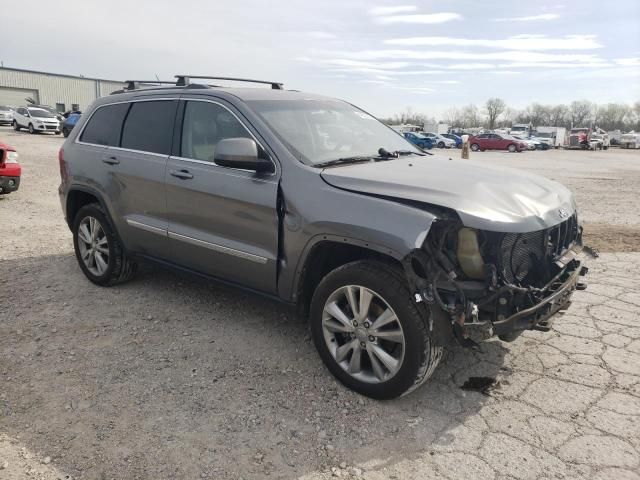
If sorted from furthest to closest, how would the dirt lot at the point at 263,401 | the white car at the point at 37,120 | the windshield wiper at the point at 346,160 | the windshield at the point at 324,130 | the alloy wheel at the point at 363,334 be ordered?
the white car at the point at 37,120 < the windshield at the point at 324,130 < the windshield wiper at the point at 346,160 < the alloy wheel at the point at 363,334 < the dirt lot at the point at 263,401

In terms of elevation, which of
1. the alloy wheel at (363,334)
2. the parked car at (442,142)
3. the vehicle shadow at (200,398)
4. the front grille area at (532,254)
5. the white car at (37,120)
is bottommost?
the vehicle shadow at (200,398)

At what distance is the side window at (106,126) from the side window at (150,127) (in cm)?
12

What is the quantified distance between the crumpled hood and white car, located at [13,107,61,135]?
1315 inches

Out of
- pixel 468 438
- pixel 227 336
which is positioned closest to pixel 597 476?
pixel 468 438

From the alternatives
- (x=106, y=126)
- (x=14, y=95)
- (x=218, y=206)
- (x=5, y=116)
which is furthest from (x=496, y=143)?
(x=14, y=95)

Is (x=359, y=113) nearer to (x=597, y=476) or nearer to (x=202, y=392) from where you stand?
(x=202, y=392)

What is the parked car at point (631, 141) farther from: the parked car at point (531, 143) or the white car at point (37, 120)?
the white car at point (37, 120)

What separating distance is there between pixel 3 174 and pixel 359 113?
714 centimetres

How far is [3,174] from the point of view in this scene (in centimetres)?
873

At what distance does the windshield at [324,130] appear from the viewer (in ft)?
11.9

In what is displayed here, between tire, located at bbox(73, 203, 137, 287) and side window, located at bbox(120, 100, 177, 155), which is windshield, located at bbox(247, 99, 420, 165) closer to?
side window, located at bbox(120, 100, 177, 155)

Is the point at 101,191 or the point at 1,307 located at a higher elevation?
the point at 101,191

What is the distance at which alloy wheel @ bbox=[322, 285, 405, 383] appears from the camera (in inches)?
119

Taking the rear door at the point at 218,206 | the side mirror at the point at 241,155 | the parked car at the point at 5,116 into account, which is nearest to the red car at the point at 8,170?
the rear door at the point at 218,206
